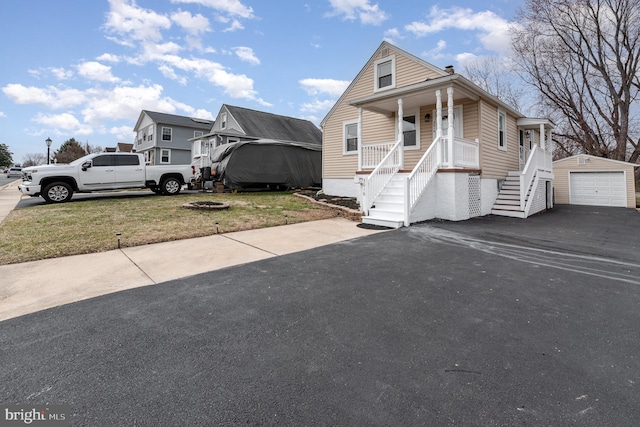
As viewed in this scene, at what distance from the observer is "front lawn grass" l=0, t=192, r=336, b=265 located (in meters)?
5.37

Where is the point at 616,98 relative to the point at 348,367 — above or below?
above

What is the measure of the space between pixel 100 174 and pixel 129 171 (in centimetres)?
99

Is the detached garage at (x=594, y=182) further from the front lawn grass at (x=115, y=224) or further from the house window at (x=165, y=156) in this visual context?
the house window at (x=165, y=156)

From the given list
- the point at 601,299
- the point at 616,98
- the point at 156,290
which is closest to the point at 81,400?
the point at 156,290

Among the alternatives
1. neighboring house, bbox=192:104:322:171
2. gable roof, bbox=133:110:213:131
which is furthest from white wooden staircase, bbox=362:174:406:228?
gable roof, bbox=133:110:213:131

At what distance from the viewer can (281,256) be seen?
502 centimetres

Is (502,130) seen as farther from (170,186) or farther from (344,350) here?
(170,186)

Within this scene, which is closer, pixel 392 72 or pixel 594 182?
pixel 392 72

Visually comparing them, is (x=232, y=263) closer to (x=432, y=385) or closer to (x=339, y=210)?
(x=432, y=385)

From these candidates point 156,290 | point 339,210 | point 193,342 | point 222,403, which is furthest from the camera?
point 339,210

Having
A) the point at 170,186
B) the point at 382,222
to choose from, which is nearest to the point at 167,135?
the point at 170,186

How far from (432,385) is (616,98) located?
27950 mm

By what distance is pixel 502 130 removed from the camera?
12.0m

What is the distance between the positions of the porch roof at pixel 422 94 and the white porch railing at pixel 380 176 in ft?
5.02
